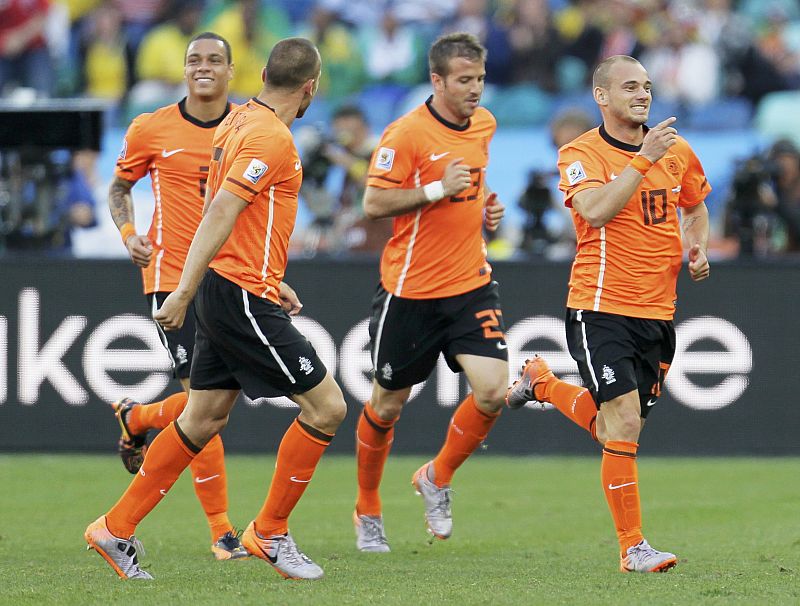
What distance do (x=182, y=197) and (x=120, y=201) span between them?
45cm

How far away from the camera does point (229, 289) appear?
5.96 metres

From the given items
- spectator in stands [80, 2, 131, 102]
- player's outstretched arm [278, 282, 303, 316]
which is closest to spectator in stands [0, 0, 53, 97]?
spectator in stands [80, 2, 131, 102]

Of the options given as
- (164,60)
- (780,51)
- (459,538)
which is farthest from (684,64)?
(459,538)

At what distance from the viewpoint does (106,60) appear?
17266mm

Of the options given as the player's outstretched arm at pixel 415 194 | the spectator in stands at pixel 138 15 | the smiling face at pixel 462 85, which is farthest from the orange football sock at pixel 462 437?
the spectator in stands at pixel 138 15

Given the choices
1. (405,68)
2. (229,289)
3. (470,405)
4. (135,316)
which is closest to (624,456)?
(470,405)

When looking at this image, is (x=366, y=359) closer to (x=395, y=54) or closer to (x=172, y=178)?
(x=172, y=178)

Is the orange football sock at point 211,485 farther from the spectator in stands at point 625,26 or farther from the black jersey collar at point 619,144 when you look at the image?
the spectator in stands at point 625,26

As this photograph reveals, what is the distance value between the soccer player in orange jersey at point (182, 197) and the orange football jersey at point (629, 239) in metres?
1.91

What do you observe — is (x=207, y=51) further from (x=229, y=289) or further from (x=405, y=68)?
(x=405, y=68)

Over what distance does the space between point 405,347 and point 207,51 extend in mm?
1872

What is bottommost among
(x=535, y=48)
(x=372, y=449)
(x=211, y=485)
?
(x=211, y=485)

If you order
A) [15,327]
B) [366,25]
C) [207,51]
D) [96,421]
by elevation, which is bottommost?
[96,421]

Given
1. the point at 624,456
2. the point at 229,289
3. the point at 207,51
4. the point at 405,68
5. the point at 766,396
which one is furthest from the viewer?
the point at 405,68
